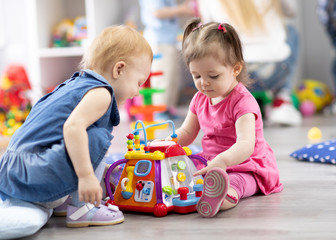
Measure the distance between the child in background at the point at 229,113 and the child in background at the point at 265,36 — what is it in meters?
1.56

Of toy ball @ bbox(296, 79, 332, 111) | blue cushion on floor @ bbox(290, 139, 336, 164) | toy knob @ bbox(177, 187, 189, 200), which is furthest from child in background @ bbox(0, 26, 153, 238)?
toy ball @ bbox(296, 79, 332, 111)

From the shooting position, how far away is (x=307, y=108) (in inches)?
137

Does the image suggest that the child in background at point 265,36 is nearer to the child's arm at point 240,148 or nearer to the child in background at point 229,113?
the child in background at point 229,113

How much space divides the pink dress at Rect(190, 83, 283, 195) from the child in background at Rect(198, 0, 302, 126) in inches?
61.4

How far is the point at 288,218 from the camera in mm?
1158

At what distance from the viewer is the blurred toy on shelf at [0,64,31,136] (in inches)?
117

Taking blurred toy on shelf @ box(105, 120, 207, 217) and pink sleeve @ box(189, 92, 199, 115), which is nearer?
blurred toy on shelf @ box(105, 120, 207, 217)

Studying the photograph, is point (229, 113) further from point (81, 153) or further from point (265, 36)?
point (265, 36)

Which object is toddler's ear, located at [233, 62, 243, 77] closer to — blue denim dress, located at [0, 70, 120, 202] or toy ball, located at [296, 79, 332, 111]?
blue denim dress, located at [0, 70, 120, 202]

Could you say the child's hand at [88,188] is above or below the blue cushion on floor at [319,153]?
above

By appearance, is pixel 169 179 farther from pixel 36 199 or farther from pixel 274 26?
pixel 274 26

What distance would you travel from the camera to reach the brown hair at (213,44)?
131cm

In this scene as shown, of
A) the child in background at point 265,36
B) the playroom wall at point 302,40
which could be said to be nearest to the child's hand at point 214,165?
the child in background at point 265,36

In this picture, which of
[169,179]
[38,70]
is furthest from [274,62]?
[169,179]
